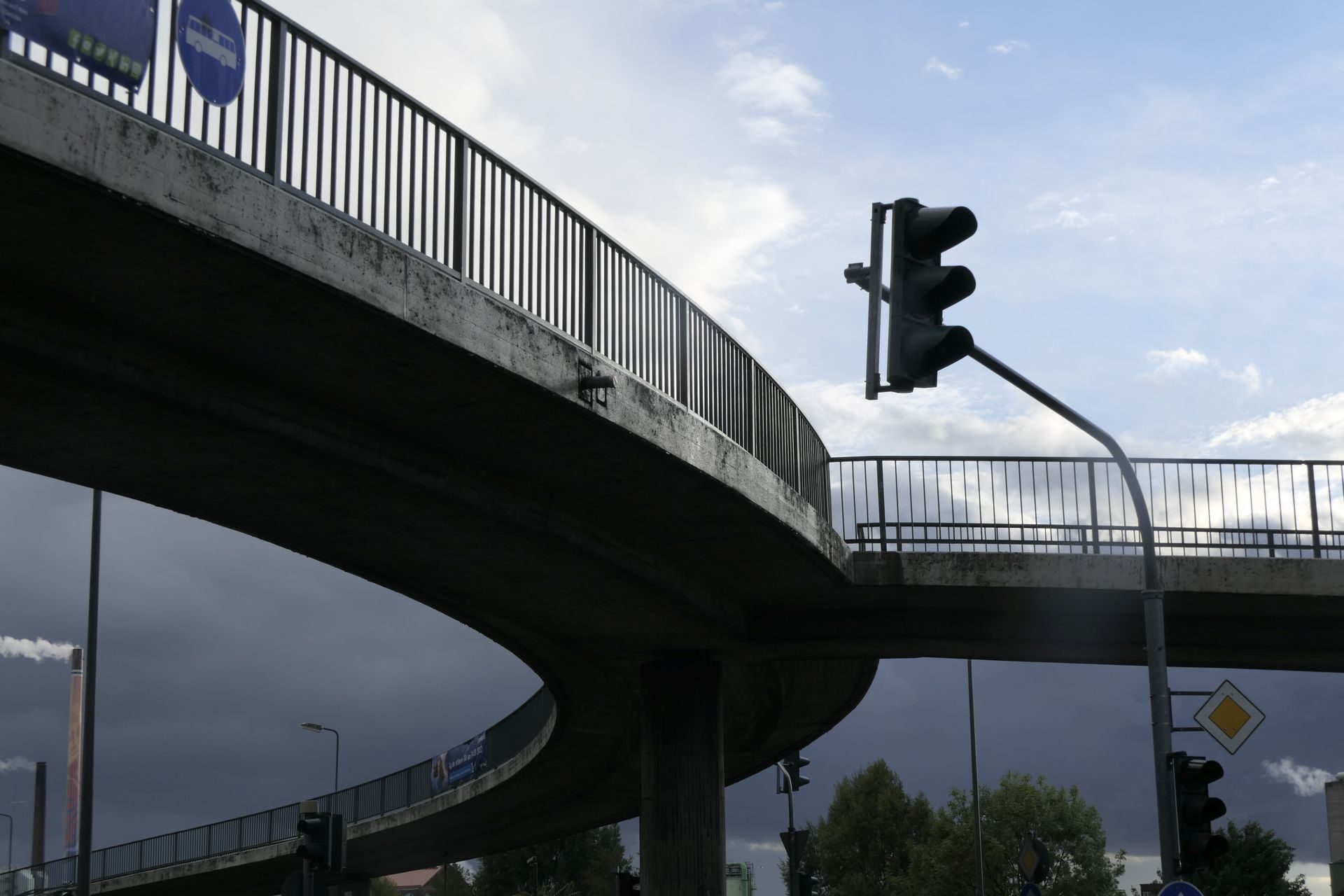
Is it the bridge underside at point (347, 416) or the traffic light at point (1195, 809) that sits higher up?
the bridge underside at point (347, 416)

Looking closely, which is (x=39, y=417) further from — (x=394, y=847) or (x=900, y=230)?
(x=394, y=847)

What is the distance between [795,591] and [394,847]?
26230 mm

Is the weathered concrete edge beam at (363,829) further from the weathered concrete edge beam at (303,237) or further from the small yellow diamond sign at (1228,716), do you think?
the small yellow diamond sign at (1228,716)

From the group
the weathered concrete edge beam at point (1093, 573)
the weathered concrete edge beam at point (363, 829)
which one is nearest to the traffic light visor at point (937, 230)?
the weathered concrete edge beam at point (1093, 573)

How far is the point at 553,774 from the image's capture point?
33.0 meters

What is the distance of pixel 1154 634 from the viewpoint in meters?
12.7

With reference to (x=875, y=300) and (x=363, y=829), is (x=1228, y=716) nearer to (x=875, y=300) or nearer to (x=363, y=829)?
(x=875, y=300)

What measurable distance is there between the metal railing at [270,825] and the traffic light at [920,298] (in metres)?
20.9

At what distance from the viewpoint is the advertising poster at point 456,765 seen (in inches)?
1364

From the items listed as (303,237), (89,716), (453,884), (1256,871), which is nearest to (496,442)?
(303,237)

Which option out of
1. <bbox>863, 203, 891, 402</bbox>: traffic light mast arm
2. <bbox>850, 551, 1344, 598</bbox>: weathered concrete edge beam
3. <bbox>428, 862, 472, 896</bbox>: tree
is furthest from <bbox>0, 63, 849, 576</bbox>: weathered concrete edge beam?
<bbox>428, 862, 472, 896</bbox>: tree

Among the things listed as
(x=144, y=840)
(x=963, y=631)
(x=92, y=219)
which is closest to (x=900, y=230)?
(x=92, y=219)

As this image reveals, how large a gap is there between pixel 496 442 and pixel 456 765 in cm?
2397

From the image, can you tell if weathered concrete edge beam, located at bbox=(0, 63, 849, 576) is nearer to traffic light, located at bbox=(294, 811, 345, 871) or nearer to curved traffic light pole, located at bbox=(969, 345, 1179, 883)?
curved traffic light pole, located at bbox=(969, 345, 1179, 883)
